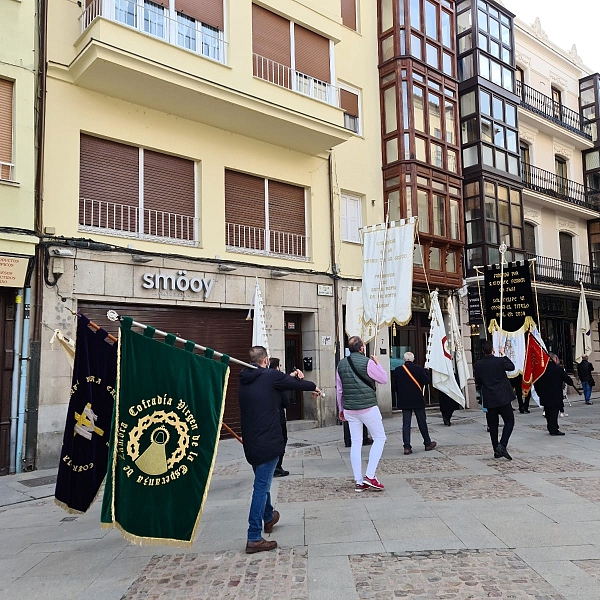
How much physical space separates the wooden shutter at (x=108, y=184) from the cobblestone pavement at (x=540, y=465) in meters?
8.35

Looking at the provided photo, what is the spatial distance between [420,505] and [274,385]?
101 inches

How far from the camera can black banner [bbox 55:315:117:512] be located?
5.47m

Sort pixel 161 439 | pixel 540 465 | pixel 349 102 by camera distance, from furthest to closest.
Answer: pixel 349 102, pixel 540 465, pixel 161 439

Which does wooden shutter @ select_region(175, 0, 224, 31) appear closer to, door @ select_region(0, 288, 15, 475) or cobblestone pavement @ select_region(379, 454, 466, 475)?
door @ select_region(0, 288, 15, 475)

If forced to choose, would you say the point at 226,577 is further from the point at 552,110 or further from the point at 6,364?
the point at 552,110

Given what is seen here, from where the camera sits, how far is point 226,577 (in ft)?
15.3

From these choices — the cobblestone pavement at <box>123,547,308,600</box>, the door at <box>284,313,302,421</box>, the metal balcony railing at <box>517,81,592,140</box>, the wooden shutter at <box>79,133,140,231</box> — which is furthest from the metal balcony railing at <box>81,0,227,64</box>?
the metal balcony railing at <box>517,81,592,140</box>

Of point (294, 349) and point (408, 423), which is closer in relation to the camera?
point (408, 423)

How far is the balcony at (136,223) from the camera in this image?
444 inches

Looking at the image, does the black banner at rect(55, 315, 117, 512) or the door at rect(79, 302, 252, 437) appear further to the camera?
the door at rect(79, 302, 252, 437)

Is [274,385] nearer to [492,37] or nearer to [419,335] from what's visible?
[419,335]

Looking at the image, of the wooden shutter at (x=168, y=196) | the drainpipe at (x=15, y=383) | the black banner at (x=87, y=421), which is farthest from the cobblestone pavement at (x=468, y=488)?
the wooden shutter at (x=168, y=196)

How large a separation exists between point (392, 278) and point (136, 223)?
18.0 feet

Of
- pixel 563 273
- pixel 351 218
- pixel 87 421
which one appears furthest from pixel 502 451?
pixel 563 273
